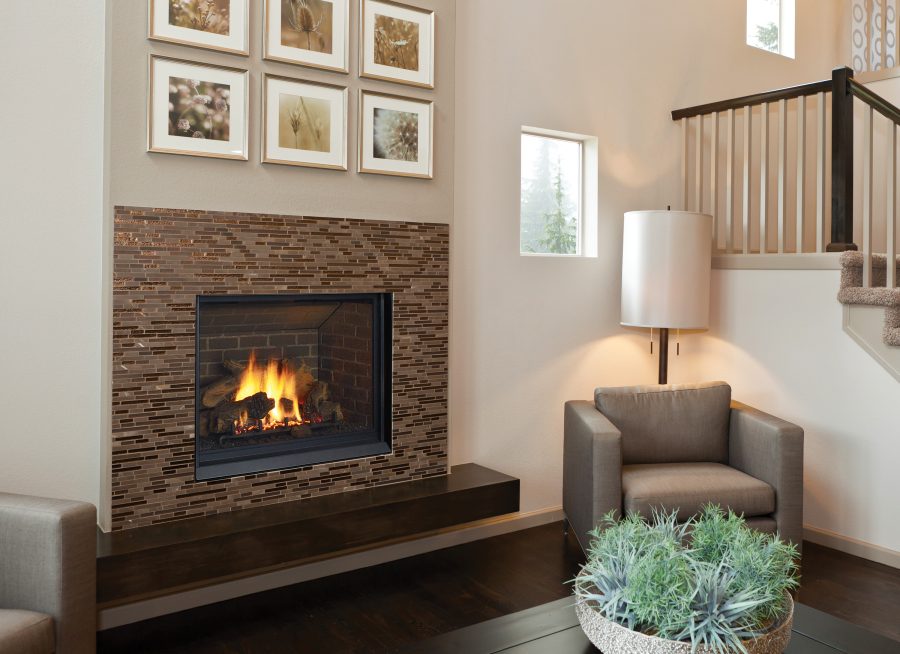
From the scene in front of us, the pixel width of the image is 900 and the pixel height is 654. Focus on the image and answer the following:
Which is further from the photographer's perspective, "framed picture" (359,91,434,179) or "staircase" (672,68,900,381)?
"staircase" (672,68,900,381)

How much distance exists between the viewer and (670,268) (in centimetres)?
382

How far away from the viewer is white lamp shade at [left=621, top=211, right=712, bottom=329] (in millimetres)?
3818

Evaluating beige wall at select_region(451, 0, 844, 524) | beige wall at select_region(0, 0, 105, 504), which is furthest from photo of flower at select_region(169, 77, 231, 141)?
beige wall at select_region(451, 0, 844, 524)

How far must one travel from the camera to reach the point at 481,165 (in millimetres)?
3639

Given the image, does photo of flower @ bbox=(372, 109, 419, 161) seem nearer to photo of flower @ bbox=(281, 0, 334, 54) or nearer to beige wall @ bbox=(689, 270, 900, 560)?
photo of flower @ bbox=(281, 0, 334, 54)

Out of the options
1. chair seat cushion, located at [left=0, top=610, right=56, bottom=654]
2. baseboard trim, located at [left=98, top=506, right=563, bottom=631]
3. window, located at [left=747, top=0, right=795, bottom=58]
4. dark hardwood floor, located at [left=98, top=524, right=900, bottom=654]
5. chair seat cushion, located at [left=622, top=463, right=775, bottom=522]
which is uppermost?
window, located at [left=747, top=0, right=795, bottom=58]

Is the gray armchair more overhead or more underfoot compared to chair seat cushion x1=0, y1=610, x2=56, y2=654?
more overhead

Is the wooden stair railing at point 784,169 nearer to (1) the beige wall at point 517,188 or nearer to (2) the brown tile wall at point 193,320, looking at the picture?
Answer: (1) the beige wall at point 517,188

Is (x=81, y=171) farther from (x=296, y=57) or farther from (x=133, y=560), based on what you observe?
(x=133, y=560)

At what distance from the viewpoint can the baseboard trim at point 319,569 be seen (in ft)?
9.06

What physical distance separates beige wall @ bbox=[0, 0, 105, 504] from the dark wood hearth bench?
39 cm

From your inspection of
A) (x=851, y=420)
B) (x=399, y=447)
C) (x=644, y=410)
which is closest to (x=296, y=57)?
(x=399, y=447)

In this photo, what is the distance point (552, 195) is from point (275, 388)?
185 cm

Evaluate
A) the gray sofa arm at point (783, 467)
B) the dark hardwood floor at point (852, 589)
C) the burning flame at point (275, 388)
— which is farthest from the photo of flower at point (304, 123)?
the dark hardwood floor at point (852, 589)
